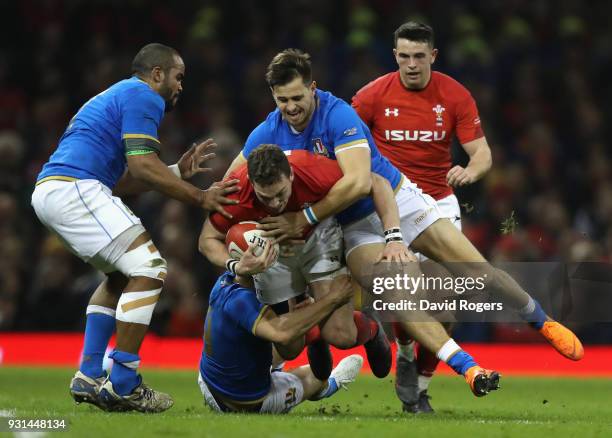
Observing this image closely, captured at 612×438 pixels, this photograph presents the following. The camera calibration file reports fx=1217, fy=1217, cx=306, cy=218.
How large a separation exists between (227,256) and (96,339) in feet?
3.82

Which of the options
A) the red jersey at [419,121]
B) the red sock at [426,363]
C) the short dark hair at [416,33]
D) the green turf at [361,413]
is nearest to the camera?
the green turf at [361,413]

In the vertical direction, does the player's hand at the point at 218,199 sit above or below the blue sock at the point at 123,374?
above

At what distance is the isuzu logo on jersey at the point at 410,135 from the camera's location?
356 inches

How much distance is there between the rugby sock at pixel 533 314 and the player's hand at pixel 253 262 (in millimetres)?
2101

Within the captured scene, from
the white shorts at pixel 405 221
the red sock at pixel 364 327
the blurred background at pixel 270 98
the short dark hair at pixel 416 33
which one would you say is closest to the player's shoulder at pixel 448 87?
the short dark hair at pixel 416 33

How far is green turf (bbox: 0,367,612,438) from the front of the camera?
6336mm

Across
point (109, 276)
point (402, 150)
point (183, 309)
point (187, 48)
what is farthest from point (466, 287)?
point (187, 48)

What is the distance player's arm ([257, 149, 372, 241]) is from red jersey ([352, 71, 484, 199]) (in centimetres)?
166

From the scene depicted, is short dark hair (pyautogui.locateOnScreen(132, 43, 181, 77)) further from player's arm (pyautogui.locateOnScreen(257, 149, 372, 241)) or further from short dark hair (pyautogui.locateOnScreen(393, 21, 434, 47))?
short dark hair (pyautogui.locateOnScreen(393, 21, 434, 47))

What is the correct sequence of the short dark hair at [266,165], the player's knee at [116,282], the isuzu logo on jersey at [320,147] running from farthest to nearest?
the player's knee at [116,282]
the isuzu logo on jersey at [320,147]
the short dark hair at [266,165]

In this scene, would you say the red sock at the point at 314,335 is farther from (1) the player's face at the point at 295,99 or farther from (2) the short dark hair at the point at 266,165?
(1) the player's face at the point at 295,99

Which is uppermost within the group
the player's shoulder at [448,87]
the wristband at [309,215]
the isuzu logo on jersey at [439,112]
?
the player's shoulder at [448,87]

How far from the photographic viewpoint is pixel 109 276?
802cm

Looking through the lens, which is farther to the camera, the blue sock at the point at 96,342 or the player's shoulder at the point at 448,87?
the player's shoulder at the point at 448,87
